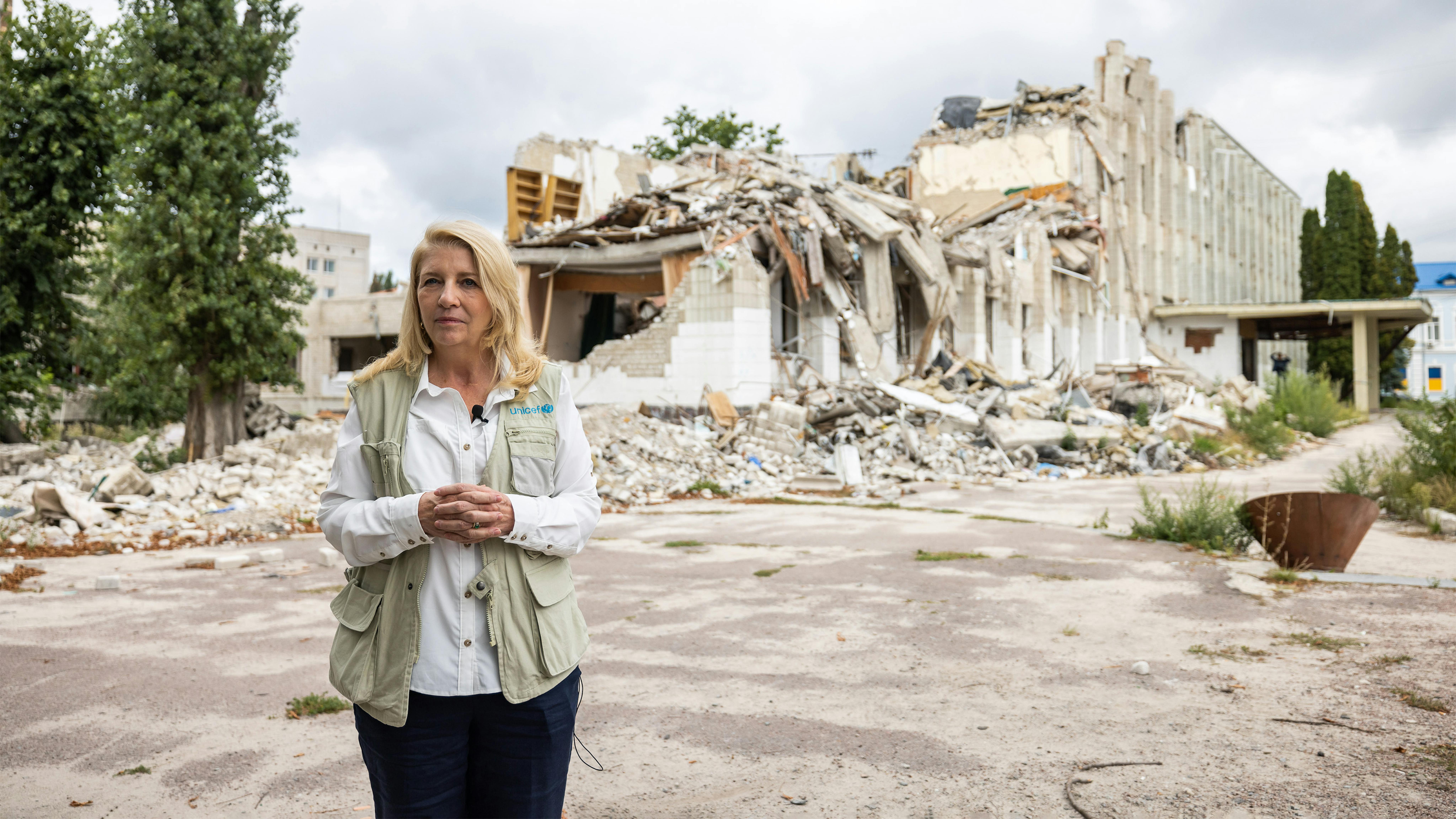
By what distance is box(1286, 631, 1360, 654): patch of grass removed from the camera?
468 cm

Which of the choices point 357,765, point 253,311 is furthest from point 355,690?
point 253,311

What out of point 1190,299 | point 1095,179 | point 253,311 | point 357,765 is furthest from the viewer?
point 1190,299

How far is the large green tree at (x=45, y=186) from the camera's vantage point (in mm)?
13141

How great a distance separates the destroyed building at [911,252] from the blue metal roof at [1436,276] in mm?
16135

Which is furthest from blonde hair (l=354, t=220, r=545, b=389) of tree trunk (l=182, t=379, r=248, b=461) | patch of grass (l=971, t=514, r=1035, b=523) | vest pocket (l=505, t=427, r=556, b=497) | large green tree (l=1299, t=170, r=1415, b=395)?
large green tree (l=1299, t=170, r=1415, b=395)

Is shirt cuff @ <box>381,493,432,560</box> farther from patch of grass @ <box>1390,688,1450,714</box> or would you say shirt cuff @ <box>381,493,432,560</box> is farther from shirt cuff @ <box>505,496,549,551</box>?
patch of grass @ <box>1390,688,1450,714</box>

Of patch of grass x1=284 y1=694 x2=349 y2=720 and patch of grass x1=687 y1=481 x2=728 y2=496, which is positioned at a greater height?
patch of grass x1=687 y1=481 x2=728 y2=496

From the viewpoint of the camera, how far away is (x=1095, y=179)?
33844 mm

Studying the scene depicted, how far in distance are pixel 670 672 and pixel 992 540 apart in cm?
484

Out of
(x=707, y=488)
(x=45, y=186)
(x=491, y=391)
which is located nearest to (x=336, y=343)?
(x=45, y=186)

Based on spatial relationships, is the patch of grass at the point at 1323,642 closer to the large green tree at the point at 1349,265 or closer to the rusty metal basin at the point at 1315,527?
the rusty metal basin at the point at 1315,527

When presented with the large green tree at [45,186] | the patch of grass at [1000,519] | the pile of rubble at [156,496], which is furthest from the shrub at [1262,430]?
the large green tree at [45,186]

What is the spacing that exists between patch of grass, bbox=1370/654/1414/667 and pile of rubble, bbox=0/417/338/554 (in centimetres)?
641

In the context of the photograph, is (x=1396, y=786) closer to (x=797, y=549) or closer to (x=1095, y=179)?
(x=797, y=549)
